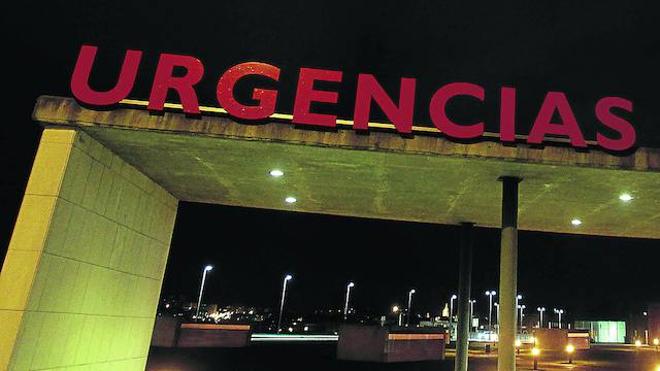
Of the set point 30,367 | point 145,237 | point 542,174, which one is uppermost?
point 542,174

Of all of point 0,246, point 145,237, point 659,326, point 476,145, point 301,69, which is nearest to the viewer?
point 476,145

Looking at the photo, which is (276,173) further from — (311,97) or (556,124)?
(556,124)

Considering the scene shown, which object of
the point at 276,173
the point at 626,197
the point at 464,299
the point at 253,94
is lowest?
the point at 464,299

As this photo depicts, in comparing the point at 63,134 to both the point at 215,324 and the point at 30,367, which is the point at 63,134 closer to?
the point at 30,367

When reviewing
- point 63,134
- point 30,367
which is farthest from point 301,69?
point 30,367

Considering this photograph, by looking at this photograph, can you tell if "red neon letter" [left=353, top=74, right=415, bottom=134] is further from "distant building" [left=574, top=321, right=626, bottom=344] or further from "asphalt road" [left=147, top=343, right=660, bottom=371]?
"distant building" [left=574, top=321, right=626, bottom=344]

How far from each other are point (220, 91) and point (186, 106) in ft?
3.33

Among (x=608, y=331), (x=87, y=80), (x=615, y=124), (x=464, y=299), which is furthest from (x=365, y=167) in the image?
(x=608, y=331)

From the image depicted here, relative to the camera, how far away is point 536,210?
18.7m

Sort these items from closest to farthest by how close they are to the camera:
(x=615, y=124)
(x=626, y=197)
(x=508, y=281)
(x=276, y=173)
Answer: (x=615, y=124), (x=508, y=281), (x=626, y=197), (x=276, y=173)

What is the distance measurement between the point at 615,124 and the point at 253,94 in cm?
951

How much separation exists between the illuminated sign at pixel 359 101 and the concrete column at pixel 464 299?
9.41m

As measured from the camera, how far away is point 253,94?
13.1m

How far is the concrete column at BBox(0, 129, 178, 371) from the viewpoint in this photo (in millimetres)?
12000
